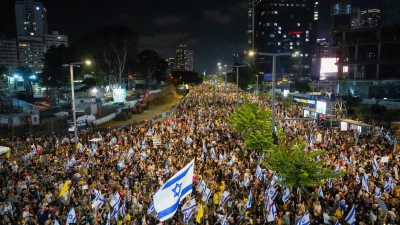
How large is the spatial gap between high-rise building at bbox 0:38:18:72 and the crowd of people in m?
174

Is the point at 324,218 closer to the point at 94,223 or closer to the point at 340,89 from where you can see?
the point at 94,223

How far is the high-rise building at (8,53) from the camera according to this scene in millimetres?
169250

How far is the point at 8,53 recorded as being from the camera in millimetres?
172125

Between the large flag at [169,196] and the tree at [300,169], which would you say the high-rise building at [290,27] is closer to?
the tree at [300,169]

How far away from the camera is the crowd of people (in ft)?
38.9

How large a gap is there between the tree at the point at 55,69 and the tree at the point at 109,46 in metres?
9.36

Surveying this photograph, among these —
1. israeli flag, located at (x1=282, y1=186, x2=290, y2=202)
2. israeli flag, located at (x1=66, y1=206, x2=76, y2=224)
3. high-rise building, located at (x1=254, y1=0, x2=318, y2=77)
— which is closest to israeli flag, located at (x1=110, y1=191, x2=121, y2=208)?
israeli flag, located at (x1=66, y1=206, x2=76, y2=224)

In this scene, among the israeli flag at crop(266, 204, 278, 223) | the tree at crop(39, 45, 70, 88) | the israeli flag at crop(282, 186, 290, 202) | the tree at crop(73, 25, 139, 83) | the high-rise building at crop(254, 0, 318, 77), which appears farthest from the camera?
the high-rise building at crop(254, 0, 318, 77)

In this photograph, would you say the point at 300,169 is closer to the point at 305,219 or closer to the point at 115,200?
the point at 305,219

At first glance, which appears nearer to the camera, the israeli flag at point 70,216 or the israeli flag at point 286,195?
the israeli flag at point 70,216

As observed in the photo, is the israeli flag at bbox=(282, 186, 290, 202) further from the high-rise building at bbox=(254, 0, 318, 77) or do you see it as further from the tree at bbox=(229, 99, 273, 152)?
the high-rise building at bbox=(254, 0, 318, 77)

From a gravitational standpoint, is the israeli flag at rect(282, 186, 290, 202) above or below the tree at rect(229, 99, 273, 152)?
below

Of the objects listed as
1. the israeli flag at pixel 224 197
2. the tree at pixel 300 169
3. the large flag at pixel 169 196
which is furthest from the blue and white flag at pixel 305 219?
the large flag at pixel 169 196

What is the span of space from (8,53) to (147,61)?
112641mm
